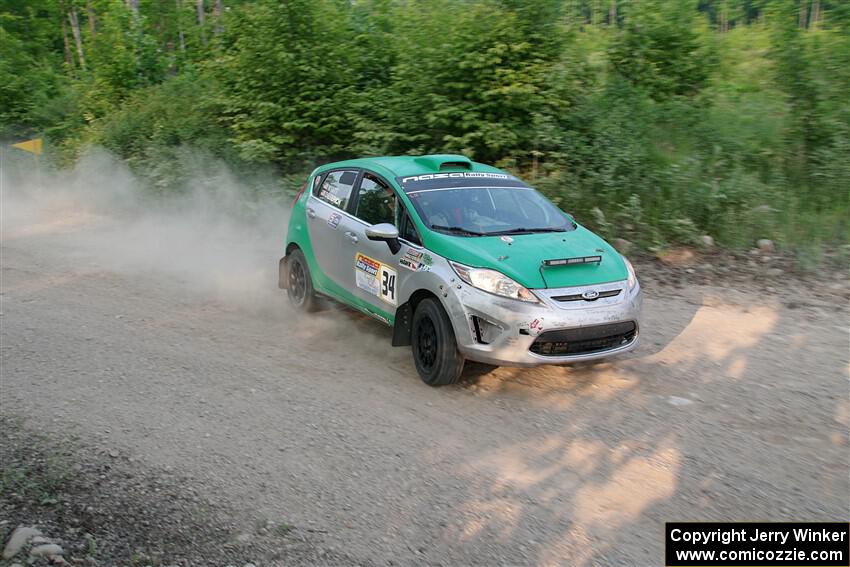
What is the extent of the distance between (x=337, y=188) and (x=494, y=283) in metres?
2.85

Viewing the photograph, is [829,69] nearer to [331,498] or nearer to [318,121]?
[318,121]

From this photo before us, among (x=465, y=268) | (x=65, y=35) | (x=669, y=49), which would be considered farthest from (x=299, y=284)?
(x=65, y=35)

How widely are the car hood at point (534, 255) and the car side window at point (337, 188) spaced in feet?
5.53

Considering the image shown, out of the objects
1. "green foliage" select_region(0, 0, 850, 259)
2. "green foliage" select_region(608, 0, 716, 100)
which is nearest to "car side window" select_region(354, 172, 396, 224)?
"green foliage" select_region(0, 0, 850, 259)

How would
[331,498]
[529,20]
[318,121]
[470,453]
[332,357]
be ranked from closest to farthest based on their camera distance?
[331,498], [470,453], [332,357], [529,20], [318,121]

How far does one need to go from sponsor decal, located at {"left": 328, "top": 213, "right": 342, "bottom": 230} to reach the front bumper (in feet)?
7.27

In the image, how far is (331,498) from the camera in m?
4.82

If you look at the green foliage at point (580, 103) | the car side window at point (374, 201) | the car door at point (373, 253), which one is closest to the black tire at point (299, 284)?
the car door at point (373, 253)

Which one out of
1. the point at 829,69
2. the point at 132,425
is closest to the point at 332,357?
the point at 132,425

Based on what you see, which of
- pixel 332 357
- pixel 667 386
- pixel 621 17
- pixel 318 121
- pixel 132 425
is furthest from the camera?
pixel 318 121

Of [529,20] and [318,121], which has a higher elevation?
[529,20]

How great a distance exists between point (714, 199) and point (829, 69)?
2.90 metres

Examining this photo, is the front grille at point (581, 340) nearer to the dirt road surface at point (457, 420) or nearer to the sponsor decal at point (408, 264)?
the dirt road surface at point (457, 420)

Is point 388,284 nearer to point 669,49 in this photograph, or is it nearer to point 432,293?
point 432,293
